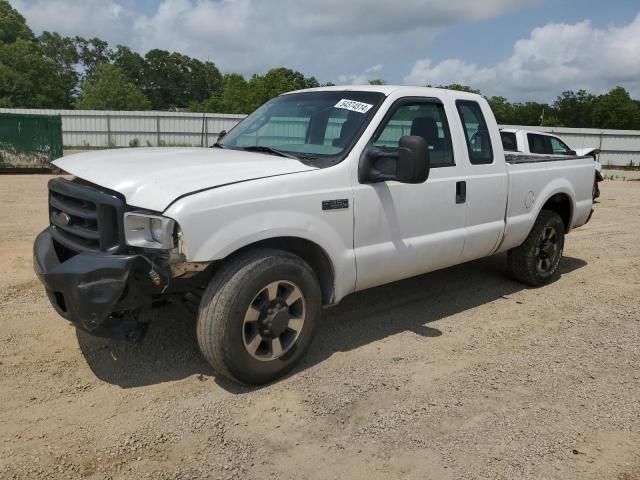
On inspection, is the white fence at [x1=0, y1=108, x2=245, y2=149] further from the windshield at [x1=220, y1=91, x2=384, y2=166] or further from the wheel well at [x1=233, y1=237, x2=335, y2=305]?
the wheel well at [x1=233, y1=237, x2=335, y2=305]

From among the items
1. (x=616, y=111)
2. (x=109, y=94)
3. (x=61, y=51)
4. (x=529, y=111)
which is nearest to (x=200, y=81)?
(x=61, y=51)

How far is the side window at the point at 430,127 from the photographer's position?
4.38 m

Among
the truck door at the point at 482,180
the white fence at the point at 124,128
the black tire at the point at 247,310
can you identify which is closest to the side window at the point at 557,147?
the truck door at the point at 482,180

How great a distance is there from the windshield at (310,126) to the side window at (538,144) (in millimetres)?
8795

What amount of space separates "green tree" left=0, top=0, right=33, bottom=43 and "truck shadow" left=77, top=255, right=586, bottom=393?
91.3m

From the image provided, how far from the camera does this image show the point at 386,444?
306cm

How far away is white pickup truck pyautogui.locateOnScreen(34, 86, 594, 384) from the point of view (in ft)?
10.3

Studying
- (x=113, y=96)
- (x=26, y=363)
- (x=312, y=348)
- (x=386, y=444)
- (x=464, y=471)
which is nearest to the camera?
(x=464, y=471)

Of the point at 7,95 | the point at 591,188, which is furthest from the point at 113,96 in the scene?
the point at 591,188

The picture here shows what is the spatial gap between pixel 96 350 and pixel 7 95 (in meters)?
66.6

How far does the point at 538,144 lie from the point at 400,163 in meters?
10.2

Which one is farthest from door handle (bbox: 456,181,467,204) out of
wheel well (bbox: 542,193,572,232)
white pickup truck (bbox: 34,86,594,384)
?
wheel well (bbox: 542,193,572,232)

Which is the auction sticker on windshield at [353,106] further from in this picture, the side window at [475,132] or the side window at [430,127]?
the side window at [475,132]

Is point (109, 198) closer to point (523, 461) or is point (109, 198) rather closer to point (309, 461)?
point (309, 461)
